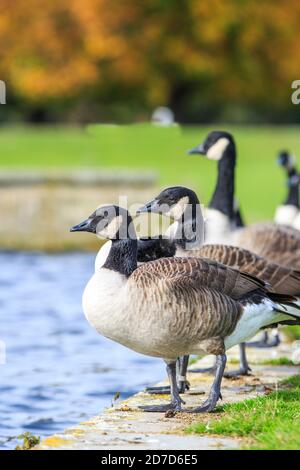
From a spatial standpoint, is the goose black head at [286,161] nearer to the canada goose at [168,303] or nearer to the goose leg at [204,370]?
the goose leg at [204,370]

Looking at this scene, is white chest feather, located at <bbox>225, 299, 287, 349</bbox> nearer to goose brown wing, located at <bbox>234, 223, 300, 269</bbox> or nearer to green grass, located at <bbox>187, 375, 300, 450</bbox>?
green grass, located at <bbox>187, 375, 300, 450</bbox>

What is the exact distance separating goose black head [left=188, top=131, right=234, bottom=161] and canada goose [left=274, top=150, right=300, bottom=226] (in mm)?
2305

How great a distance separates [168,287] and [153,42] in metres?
38.5

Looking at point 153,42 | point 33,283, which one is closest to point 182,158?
point 153,42

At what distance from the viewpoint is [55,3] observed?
4406 cm

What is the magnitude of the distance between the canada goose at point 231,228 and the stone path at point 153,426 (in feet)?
3.63

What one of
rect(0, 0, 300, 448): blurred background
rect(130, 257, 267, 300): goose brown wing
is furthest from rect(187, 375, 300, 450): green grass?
rect(0, 0, 300, 448): blurred background

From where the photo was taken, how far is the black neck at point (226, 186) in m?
9.65

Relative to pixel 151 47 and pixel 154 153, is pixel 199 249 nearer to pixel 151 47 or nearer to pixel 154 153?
pixel 154 153

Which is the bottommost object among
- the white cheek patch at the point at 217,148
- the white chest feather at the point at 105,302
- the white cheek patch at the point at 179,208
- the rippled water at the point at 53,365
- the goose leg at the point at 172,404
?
the rippled water at the point at 53,365

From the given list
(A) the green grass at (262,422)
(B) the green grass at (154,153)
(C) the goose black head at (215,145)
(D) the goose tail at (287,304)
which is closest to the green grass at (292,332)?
(C) the goose black head at (215,145)
